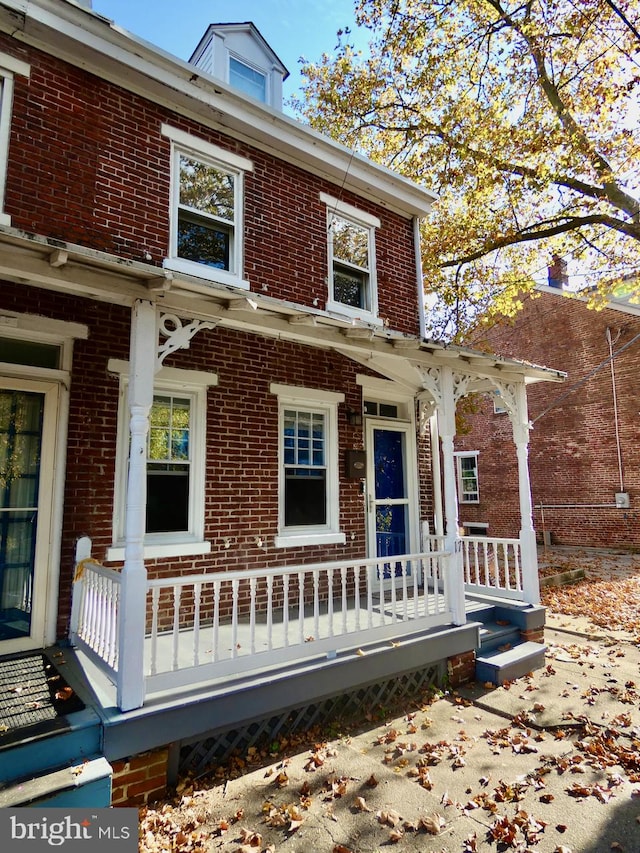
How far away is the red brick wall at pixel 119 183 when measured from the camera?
504 centimetres

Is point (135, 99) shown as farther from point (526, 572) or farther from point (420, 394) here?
point (526, 572)

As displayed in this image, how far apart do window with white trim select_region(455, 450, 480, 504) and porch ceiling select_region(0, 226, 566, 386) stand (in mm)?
12905

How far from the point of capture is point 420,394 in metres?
8.30

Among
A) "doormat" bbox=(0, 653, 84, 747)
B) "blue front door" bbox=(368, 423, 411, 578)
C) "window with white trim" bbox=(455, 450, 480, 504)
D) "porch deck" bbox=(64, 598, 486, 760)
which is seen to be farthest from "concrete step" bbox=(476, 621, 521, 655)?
"window with white trim" bbox=(455, 450, 480, 504)

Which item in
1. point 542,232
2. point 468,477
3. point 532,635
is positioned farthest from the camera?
point 468,477

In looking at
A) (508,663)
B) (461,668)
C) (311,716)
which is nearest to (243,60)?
(311,716)

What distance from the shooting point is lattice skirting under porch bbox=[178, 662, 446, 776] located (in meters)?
3.96

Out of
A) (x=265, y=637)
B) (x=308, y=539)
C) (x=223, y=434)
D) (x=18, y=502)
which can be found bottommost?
(x=265, y=637)

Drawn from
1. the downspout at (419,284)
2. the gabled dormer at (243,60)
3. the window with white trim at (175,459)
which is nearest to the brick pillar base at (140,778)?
the window with white trim at (175,459)

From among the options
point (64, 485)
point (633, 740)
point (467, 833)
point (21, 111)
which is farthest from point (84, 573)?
point (633, 740)

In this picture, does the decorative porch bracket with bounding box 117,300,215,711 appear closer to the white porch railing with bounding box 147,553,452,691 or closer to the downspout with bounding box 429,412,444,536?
the white porch railing with bounding box 147,553,452,691

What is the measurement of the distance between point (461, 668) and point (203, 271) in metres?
5.49

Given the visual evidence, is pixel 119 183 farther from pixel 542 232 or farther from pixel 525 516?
pixel 542 232

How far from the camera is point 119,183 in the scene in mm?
5555
